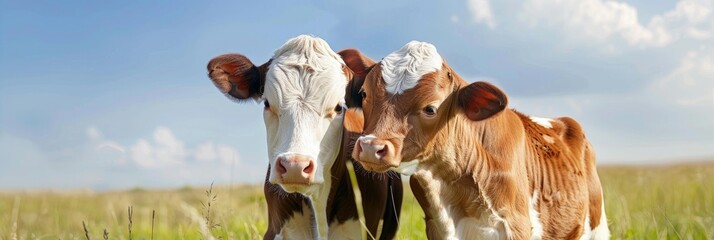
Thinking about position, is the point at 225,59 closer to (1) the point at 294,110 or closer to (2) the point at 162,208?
(1) the point at 294,110

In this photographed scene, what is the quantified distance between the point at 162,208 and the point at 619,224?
26.4ft

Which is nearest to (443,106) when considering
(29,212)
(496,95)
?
(496,95)

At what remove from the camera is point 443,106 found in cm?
613

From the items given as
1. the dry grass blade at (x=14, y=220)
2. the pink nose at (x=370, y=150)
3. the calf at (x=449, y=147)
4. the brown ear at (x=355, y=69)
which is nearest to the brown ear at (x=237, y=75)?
the brown ear at (x=355, y=69)

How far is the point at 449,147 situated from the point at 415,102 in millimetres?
534

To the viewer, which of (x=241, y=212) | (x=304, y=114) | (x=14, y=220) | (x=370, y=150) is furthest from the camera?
(x=241, y=212)

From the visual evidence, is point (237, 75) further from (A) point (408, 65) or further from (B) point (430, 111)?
(B) point (430, 111)

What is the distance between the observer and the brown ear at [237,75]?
6824mm

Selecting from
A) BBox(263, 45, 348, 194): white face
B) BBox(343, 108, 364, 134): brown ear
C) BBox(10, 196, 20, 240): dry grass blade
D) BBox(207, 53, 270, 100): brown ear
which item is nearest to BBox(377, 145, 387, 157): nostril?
BBox(263, 45, 348, 194): white face

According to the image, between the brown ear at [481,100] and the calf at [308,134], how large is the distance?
103 centimetres

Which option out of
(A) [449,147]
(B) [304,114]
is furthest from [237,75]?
(A) [449,147]

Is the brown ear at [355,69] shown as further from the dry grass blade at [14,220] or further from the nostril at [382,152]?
the dry grass blade at [14,220]

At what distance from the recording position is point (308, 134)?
5945mm

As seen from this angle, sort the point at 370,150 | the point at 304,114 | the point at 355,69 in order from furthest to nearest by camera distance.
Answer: the point at 355,69
the point at 304,114
the point at 370,150
